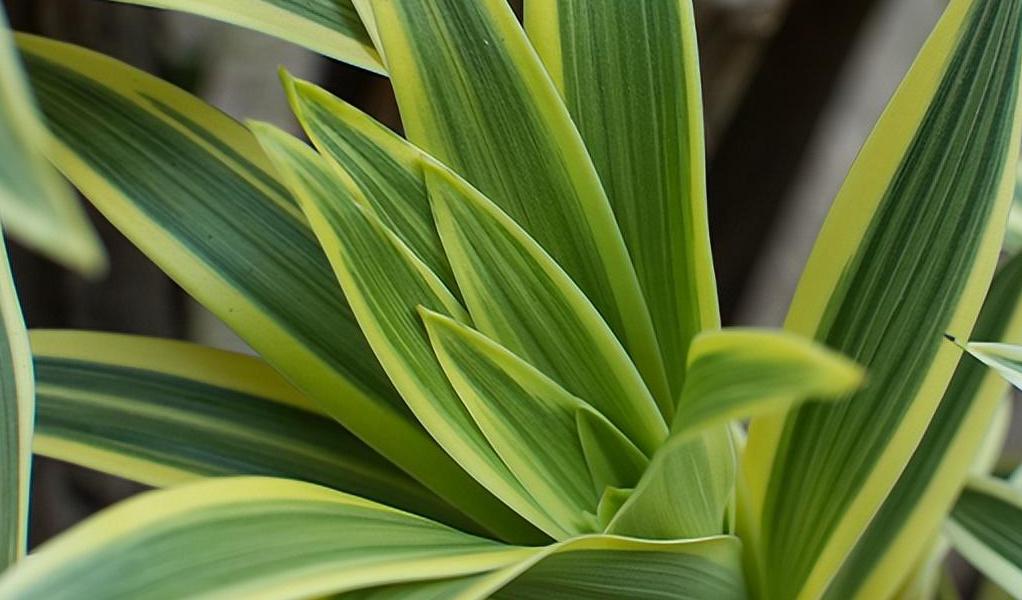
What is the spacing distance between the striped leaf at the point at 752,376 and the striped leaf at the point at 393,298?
0.31ft

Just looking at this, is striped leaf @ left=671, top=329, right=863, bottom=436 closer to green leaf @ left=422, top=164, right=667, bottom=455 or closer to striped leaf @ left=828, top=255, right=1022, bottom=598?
green leaf @ left=422, top=164, right=667, bottom=455

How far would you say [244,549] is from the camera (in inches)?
11.5

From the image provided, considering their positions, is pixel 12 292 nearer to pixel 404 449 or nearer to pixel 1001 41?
pixel 404 449

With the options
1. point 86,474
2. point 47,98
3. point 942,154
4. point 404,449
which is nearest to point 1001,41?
point 942,154

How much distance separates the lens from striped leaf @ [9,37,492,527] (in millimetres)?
408

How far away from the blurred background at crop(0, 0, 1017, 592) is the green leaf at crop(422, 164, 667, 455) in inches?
18.1

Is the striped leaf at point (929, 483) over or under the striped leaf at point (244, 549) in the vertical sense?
under

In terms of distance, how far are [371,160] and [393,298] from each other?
5cm

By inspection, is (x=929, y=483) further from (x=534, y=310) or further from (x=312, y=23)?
(x=312, y=23)

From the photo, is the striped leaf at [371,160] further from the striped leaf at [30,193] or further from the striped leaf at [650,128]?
the striped leaf at [30,193]

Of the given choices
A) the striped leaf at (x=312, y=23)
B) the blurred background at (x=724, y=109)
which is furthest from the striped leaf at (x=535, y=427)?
the blurred background at (x=724, y=109)

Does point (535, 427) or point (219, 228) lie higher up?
point (219, 228)

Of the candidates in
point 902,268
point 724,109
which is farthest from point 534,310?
point 724,109

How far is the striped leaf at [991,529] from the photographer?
0.47 meters
